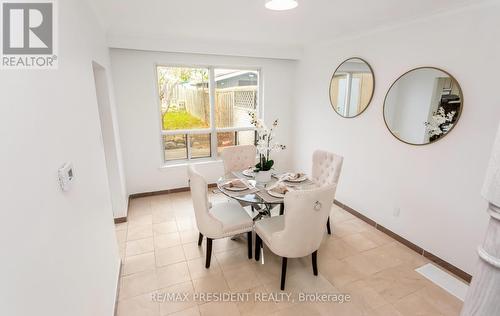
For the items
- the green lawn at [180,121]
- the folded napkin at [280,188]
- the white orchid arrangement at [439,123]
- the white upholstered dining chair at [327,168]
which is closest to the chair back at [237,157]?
the white upholstered dining chair at [327,168]

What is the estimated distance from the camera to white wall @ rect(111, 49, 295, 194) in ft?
12.1

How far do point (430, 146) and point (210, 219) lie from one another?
2.31m

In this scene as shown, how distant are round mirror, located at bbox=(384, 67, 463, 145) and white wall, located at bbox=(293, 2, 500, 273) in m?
0.07

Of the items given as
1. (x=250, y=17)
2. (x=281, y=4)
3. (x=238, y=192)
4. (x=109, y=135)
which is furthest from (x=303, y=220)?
(x=109, y=135)

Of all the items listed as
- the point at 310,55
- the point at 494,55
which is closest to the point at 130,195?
the point at 310,55

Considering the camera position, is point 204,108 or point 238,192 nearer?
point 238,192

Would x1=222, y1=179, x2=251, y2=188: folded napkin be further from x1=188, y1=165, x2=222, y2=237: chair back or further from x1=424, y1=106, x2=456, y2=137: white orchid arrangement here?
x1=424, y1=106, x2=456, y2=137: white orchid arrangement

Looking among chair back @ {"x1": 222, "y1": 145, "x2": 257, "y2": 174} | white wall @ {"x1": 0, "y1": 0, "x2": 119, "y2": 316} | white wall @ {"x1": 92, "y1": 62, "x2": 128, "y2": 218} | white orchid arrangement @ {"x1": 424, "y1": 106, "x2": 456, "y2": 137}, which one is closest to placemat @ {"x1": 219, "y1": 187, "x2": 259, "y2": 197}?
chair back @ {"x1": 222, "y1": 145, "x2": 257, "y2": 174}

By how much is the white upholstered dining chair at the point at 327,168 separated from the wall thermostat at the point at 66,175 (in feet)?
7.76

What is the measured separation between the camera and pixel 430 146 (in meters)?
2.54

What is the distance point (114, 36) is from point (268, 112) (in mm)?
2632

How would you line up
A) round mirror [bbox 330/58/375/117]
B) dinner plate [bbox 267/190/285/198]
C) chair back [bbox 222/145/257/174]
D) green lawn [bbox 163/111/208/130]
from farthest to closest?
green lawn [bbox 163/111/208/130]
chair back [bbox 222/145/257/174]
round mirror [bbox 330/58/375/117]
dinner plate [bbox 267/190/285/198]

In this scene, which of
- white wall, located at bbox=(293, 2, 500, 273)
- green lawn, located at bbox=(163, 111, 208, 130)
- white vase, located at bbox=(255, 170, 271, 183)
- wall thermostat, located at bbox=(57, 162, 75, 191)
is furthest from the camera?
green lawn, located at bbox=(163, 111, 208, 130)

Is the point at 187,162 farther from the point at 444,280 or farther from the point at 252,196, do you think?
the point at 444,280
